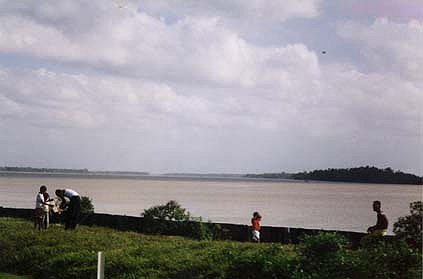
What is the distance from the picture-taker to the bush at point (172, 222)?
69.7 ft

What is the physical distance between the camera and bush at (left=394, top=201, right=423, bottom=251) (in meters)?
13.6

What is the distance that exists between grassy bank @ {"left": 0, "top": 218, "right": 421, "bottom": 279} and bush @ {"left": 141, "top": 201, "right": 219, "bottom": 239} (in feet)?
4.74

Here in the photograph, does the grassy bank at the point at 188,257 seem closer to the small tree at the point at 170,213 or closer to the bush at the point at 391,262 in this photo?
the bush at the point at 391,262

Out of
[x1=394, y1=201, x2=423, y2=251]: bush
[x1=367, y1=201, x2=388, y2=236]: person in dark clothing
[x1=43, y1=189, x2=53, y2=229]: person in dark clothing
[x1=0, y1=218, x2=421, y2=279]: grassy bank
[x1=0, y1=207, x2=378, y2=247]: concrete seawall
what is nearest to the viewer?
[x1=0, y1=218, x2=421, y2=279]: grassy bank

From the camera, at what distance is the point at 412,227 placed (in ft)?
45.1

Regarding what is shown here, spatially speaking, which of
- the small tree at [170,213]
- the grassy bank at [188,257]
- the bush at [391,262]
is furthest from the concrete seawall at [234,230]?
the bush at [391,262]

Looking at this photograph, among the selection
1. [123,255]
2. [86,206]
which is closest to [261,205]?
[86,206]

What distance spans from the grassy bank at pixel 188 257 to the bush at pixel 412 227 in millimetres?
427

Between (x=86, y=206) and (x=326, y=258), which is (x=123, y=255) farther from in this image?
(x=86, y=206)

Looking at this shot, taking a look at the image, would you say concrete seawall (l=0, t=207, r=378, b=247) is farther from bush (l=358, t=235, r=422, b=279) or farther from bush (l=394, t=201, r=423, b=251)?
bush (l=358, t=235, r=422, b=279)

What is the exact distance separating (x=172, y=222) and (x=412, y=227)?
956 cm

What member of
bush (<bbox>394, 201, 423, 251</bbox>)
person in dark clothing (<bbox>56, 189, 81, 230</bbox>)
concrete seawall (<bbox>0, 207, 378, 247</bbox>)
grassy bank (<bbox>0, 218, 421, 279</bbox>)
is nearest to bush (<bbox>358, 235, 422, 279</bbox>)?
grassy bank (<bbox>0, 218, 421, 279</bbox>)

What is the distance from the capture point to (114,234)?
66.4 ft

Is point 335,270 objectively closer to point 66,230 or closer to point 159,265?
point 159,265
